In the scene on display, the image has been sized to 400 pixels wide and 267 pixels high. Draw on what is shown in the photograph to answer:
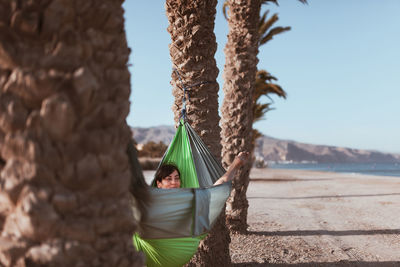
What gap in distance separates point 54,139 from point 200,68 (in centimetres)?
251

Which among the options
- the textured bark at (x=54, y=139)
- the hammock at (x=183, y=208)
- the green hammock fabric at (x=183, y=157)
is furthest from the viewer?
the green hammock fabric at (x=183, y=157)

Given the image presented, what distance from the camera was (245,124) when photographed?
17.2 feet

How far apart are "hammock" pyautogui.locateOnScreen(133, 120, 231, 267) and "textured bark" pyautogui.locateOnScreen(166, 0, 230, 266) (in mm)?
→ 555

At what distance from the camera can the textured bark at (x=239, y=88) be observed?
514 cm

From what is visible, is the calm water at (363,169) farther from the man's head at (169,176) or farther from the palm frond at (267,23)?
the man's head at (169,176)

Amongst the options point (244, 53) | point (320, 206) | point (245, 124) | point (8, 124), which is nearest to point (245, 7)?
point (244, 53)

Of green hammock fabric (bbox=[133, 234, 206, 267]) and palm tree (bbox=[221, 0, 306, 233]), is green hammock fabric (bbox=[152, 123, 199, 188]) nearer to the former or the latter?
green hammock fabric (bbox=[133, 234, 206, 267])

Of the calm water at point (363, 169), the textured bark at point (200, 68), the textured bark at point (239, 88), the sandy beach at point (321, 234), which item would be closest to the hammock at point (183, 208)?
the textured bark at point (200, 68)

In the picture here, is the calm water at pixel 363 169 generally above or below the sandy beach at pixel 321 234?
below

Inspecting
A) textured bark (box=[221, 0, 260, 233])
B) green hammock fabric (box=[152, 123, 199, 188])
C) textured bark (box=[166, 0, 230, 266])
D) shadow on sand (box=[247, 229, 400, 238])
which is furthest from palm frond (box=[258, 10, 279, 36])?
green hammock fabric (box=[152, 123, 199, 188])

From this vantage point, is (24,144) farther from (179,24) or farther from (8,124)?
(179,24)

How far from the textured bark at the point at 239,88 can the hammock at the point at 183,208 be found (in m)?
2.25

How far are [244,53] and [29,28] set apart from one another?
14.0 feet

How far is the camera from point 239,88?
520 centimetres
